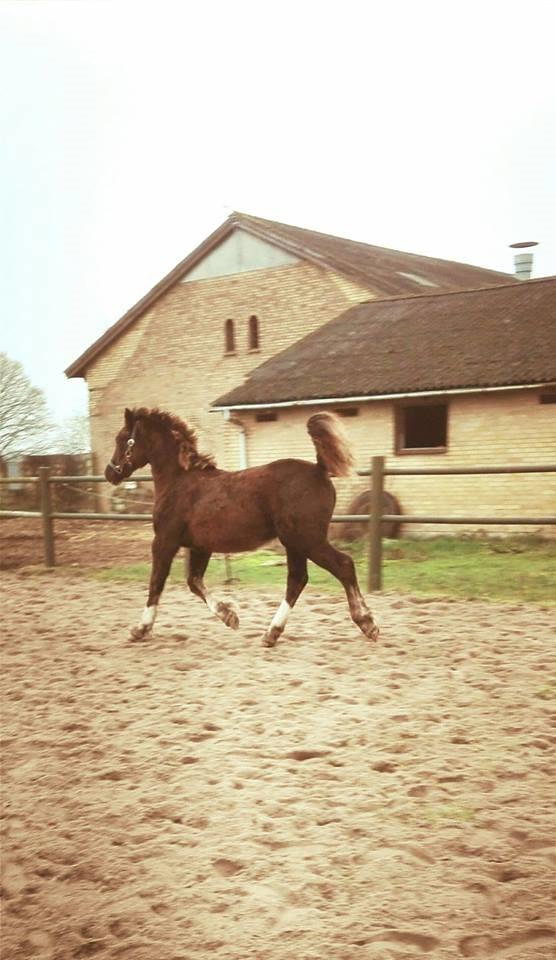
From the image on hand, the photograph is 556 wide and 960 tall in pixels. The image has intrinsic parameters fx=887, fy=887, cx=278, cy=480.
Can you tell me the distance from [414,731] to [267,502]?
198 cm

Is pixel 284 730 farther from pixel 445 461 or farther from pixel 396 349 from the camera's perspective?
pixel 396 349

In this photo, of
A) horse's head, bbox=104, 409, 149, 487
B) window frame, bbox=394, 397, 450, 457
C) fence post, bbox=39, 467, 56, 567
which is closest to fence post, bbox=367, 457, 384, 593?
horse's head, bbox=104, 409, 149, 487

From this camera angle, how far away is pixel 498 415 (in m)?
11.7

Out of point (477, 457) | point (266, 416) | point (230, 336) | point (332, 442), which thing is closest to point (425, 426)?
point (266, 416)

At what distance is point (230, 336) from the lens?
17.2 m

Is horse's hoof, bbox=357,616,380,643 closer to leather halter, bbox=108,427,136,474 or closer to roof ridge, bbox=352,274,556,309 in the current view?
leather halter, bbox=108,427,136,474

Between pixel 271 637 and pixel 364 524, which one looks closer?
pixel 271 637

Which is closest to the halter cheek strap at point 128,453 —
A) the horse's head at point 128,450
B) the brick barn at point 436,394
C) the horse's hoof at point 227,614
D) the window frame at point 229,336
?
the horse's head at point 128,450

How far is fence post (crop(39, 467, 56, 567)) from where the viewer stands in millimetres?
9117

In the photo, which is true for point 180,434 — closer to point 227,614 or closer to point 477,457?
point 227,614

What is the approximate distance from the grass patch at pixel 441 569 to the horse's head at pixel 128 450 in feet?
3.74

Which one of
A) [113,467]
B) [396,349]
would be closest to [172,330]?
[396,349]

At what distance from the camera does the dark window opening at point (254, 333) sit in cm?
1688

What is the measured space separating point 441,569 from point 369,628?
147 inches
